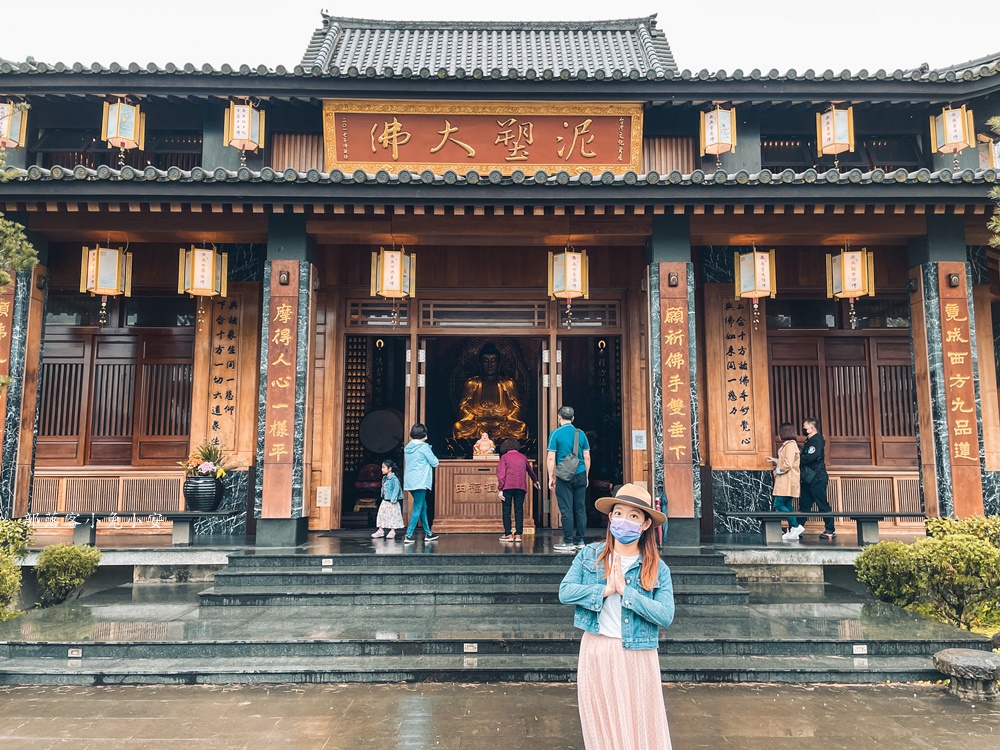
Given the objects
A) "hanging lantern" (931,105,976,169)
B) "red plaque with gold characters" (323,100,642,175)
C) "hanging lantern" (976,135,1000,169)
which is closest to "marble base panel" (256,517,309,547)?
"red plaque with gold characters" (323,100,642,175)

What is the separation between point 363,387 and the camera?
13.2 m

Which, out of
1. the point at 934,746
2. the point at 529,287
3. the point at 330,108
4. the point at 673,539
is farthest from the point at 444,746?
the point at 330,108

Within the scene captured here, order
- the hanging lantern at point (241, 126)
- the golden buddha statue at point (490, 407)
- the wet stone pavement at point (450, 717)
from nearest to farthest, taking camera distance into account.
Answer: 1. the wet stone pavement at point (450, 717)
2. the hanging lantern at point (241, 126)
3. the golden buddha statue at point (490, 407)

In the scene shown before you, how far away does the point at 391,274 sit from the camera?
897 centimetres

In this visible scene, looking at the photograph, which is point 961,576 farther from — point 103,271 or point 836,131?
point 103,271

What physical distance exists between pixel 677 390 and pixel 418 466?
3.34m

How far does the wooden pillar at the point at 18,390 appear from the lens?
28.6ft

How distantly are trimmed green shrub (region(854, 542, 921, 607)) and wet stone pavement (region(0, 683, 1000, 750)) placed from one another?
70.5 inches

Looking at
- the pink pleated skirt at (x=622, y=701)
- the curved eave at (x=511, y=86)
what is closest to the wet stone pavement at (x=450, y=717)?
the pink pleated skirt at (x=622, y=701)

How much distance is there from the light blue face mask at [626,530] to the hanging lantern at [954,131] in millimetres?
9617

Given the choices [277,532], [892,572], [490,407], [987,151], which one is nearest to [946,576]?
[892,572]

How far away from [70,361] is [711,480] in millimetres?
9560

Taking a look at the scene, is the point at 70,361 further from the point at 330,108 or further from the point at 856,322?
the point at 856,322

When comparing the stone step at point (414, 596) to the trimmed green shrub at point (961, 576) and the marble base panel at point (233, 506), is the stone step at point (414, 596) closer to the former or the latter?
the trimmed green shrub at point (961, 576)
